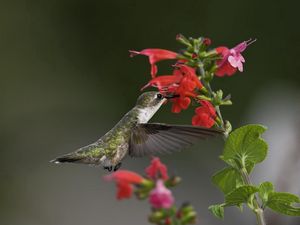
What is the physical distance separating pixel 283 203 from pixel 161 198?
638 millimetres

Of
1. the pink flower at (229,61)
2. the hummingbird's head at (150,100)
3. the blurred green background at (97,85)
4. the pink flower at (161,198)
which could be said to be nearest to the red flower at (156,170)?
the pink flower at (161,198)

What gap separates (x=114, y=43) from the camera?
7.18 metres

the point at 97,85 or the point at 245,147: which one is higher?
the point at 97,85

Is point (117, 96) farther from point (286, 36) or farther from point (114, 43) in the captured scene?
point (286, 36)

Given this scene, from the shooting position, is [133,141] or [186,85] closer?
[186,85]

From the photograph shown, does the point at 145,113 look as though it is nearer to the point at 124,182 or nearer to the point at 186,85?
the point at 186,85

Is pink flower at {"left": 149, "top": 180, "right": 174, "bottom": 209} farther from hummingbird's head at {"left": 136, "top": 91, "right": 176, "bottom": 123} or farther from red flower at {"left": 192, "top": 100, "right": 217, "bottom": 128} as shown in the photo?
hummingbird's head at {"left": 136, "top": 91, "right": 176, "bottom": 123}

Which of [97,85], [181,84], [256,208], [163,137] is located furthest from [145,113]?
[97,85]

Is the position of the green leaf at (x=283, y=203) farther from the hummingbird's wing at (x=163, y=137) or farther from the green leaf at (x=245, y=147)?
the hummingbird's wing at (x=163, y=137)

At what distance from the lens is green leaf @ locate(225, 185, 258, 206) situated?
1704 mm

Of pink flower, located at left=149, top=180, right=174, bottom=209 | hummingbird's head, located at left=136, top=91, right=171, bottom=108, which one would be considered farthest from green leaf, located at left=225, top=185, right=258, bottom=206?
hummingbird's head, located at left=136, top=91, right=171, bottom=108

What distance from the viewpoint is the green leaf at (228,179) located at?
1965 millimetres

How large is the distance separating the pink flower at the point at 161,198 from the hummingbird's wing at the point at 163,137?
499mm

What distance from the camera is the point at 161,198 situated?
52.9 inches
